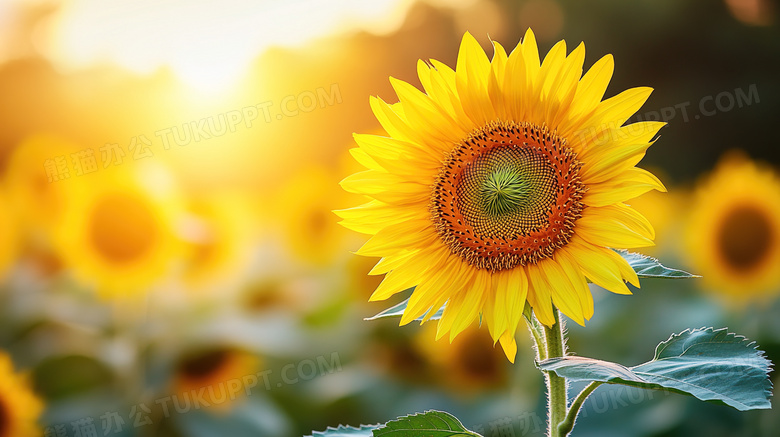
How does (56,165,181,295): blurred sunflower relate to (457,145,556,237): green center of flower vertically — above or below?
above

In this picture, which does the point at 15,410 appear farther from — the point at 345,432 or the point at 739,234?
the point at 739,234

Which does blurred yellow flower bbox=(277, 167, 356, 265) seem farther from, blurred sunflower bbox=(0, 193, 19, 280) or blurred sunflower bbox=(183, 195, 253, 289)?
blurred sunflower bbox=(0, 193, 19, 280)

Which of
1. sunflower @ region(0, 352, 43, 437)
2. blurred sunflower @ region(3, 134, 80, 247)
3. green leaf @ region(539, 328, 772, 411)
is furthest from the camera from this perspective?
blurred sunflower @ region(3, 134, 80, 247)

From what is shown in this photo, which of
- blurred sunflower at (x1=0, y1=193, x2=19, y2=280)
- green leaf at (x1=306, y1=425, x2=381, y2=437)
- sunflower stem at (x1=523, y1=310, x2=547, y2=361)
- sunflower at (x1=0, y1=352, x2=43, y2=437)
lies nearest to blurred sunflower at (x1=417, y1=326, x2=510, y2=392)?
sunflower at (x1=0, y1=352, x2=43, y2=437)

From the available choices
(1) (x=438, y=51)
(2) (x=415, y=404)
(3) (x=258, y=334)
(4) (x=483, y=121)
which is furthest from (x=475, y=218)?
(1) (x=438, y=51)

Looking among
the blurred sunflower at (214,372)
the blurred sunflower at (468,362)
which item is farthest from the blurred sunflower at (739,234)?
the blurred sunflower at (214,372)

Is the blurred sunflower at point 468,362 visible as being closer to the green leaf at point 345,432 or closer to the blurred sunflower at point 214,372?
the blurred sunflower at point 214,372
